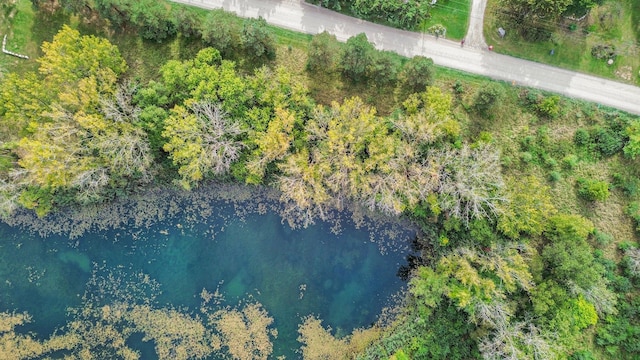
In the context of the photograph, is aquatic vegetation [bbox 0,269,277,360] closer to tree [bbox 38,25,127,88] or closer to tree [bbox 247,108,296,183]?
tree [bbox 247,108,296,183]

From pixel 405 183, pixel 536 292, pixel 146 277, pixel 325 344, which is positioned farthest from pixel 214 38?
pixel 536 292

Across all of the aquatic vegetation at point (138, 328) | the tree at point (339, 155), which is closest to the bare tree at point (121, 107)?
the tree at point (339, 155)

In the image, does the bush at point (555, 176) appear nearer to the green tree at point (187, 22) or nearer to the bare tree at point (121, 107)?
the green tree at point (187, 22)

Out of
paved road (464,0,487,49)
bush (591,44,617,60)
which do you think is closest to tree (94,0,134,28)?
paved road (464,0,487,49)

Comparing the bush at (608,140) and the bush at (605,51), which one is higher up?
the bush at (605,51)

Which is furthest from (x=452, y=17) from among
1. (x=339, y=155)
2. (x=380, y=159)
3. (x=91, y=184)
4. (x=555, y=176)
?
(x=91, y=184)

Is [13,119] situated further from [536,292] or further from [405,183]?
[536,292]

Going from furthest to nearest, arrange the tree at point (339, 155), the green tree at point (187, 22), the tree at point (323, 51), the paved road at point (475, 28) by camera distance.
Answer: the paved road at point (475, 28) < the tree at point (323, 51) < the green tree at point (187, 22) < the tree at point (339, 155)

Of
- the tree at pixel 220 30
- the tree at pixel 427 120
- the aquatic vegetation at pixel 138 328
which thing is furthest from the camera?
the aquatic vegetation at pixel 138 328
